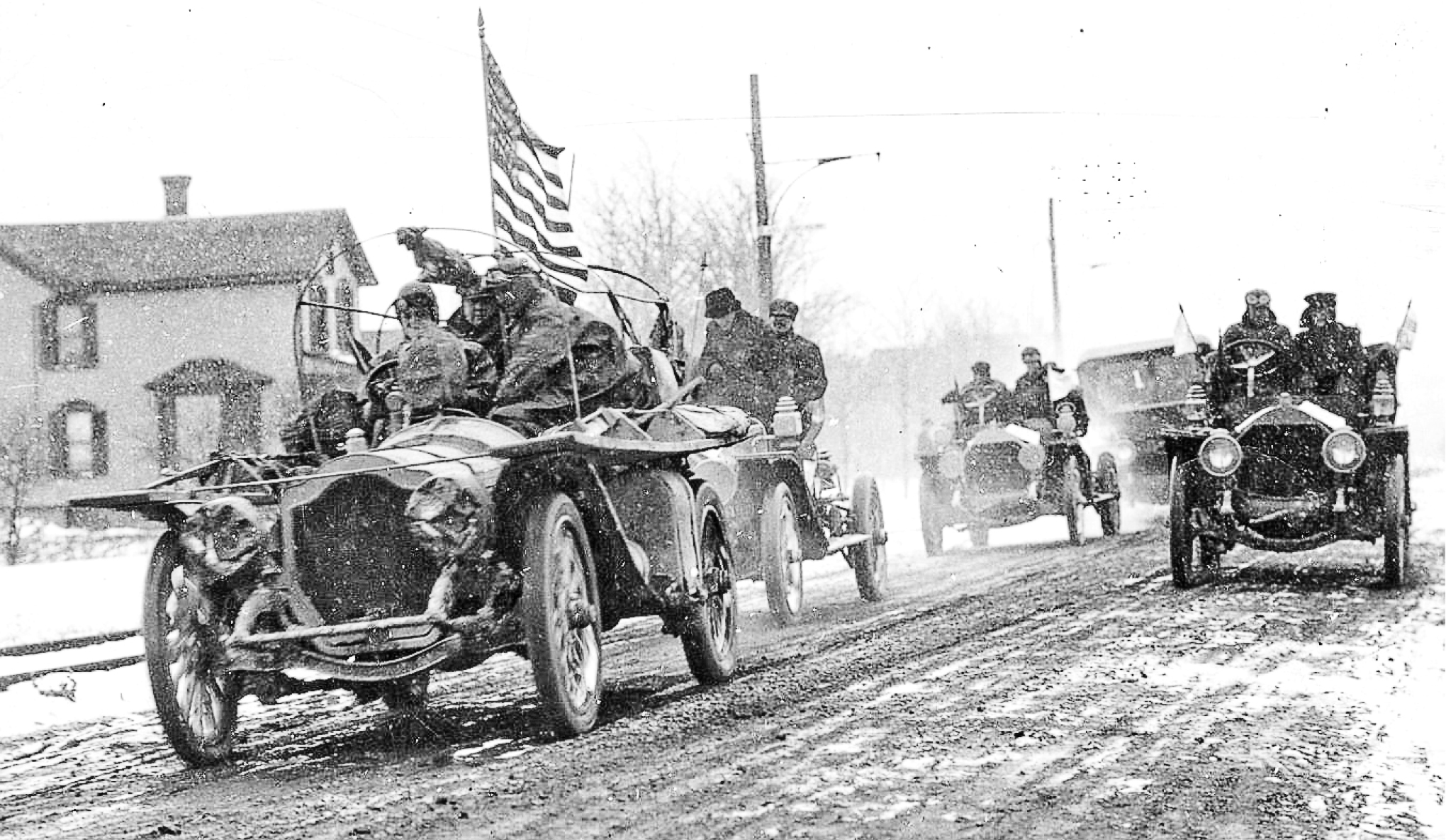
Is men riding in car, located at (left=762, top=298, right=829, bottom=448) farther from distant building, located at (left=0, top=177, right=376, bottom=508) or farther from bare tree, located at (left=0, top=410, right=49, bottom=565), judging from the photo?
distant building, located at (left=0, top=177, right=376, bottom=508)

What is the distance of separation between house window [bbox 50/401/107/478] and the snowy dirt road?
25.3 metres

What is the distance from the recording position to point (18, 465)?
2341 cm

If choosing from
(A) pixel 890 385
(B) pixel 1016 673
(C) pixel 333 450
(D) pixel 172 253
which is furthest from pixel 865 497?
(A) pixel 890 385

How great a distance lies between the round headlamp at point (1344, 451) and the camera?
10.7 metres

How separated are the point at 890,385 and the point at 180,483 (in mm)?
48466

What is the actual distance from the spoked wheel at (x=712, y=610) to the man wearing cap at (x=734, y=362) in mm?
3014

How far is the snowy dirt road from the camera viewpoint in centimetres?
474

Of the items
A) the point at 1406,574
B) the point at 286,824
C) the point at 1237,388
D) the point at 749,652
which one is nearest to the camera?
the point at 286,824

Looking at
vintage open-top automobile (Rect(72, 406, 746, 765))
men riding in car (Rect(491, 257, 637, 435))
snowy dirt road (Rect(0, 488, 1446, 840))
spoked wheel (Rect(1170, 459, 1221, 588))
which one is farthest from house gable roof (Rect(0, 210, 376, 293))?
vintage open-top automobile (Rect(72, 406, 746, 765))

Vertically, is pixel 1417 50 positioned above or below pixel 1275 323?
above

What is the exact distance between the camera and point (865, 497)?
12266mm

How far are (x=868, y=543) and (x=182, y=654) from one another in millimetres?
6692

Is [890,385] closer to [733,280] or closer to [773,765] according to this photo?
[733,280]

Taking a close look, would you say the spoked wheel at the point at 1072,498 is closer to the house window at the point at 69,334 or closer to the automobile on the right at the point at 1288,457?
the automobile on the right at the point at 1288,457
